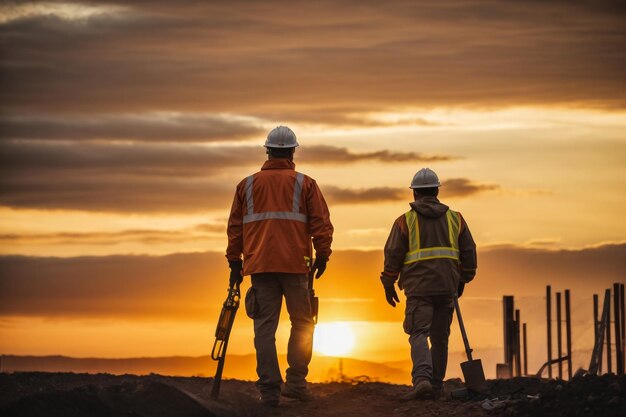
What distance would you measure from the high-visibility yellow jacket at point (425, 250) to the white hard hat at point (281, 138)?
5.50 ft

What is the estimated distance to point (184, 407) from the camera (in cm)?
1077

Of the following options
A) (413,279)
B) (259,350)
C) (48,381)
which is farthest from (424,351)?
(48,381)


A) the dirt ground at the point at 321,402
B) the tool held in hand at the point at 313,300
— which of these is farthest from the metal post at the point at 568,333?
the tool held in hand at the point at 313,300

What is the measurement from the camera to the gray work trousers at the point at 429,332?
13.0 metres

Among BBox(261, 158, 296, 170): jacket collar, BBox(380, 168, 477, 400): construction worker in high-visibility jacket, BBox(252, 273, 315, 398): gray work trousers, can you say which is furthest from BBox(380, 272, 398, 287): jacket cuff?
BBox(261, 158, 296, 170): jacket collar

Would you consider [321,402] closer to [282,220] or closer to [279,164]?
[282,220]

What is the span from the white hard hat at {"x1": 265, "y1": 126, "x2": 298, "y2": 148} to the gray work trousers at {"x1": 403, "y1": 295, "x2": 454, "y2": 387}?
238 centimetres

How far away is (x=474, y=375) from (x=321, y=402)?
195cm

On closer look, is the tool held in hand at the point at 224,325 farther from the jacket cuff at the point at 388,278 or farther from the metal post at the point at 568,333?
the metal post at the point at 568,333

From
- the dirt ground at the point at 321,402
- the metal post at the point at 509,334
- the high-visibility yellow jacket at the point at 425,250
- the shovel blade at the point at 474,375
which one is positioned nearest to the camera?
the dirt ground at the point at 321,402

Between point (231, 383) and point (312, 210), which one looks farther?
point (231, 383)

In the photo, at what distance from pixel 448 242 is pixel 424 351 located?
4.33 ft

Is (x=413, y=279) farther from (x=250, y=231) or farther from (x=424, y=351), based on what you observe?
(x=250, y=231)

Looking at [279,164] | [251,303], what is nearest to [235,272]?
[251,303]
